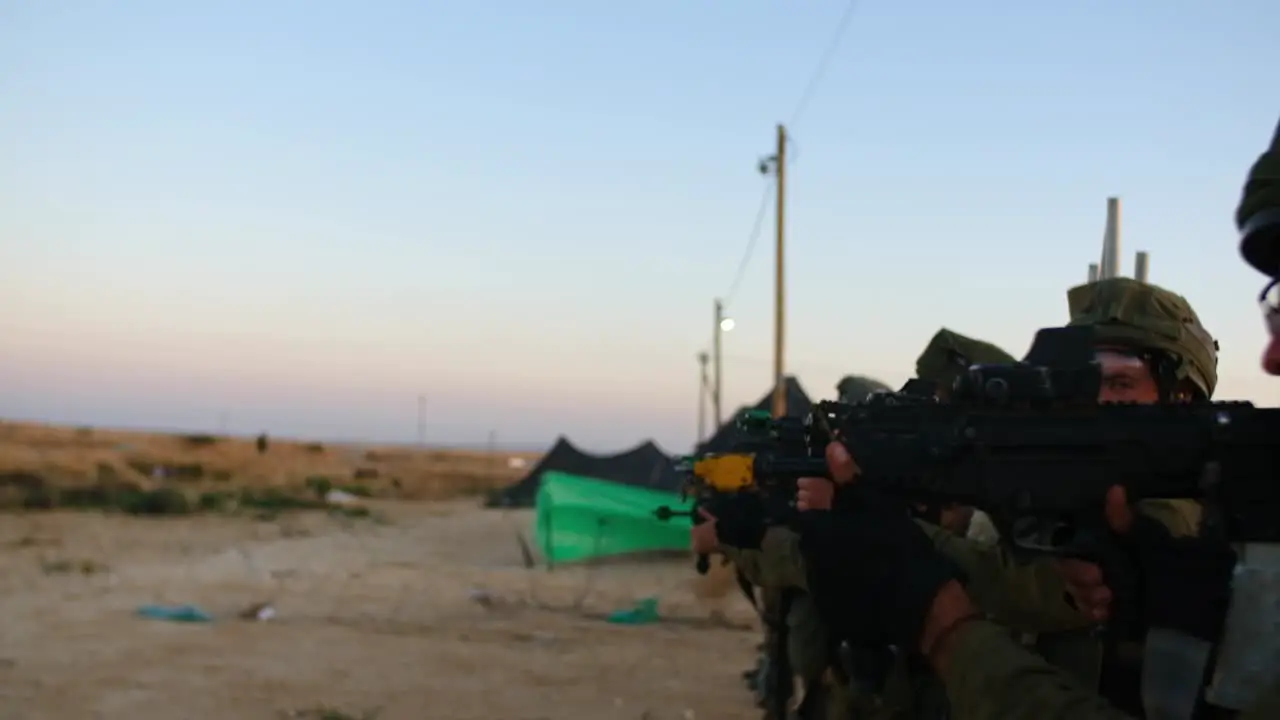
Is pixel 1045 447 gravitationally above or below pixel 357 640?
above

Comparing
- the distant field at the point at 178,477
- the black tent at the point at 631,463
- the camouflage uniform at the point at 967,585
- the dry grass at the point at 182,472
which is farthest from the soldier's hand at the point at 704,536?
the dry grass at the point at 182,472

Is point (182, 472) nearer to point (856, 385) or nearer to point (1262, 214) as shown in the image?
point (856, 385)

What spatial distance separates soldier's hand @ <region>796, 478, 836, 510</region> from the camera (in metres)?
2.48

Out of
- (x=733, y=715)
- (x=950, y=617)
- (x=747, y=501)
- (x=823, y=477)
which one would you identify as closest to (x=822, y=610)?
(x=950, y=617)

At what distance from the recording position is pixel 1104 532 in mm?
2004

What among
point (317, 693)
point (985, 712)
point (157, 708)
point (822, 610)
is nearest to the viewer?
point (985, 712)

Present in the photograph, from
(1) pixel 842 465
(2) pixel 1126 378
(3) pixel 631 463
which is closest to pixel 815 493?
(1) pixel 842 465

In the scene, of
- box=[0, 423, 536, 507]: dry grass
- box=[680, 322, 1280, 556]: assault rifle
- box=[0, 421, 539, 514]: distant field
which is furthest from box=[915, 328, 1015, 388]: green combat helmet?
box=[0, 423, 536, 507]: dry grass

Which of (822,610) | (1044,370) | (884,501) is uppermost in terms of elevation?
(1044,370)

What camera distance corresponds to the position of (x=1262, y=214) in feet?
4.75

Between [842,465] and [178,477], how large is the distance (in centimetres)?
3779

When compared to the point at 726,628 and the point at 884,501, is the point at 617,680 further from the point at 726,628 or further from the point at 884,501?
the point at 884,501

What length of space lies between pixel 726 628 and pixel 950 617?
945 cm

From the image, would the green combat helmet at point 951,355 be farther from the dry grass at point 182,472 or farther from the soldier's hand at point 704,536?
the dry grass at point 182,472
